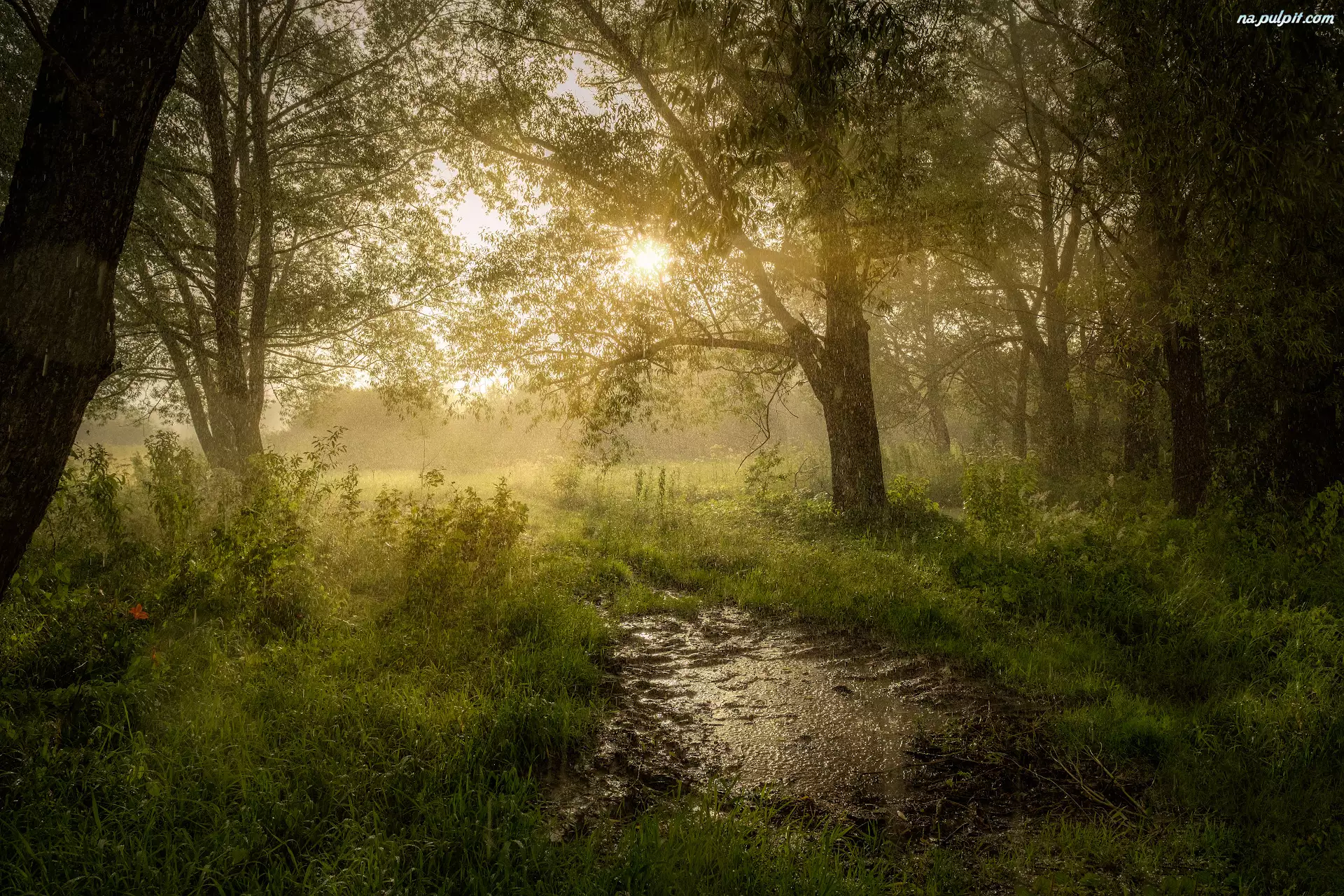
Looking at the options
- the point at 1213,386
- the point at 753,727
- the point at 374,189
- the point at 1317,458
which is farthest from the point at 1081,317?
the point at 374,189

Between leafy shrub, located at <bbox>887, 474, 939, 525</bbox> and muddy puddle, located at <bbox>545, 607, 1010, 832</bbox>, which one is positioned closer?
muddy puddle, located at <bbox>545, 607, 1010, 832</bbox>

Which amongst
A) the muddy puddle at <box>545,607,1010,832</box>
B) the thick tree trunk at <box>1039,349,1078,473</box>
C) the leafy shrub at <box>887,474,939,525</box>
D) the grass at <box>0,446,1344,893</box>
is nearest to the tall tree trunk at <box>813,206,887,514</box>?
the leafy shrub at <box>887,474,939,525</box>

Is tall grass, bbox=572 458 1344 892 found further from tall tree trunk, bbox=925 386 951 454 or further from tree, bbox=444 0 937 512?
tall tree trunk, bbox=925 386 951 454

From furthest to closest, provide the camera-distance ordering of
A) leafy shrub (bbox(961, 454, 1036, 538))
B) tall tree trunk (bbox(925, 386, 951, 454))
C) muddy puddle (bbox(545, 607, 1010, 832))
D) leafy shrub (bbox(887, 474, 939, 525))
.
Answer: tall tree trunk (bbox(925, 386, 951, 454))
leafy shrub (bbox(887, 474, 939, 525))
leafy shrub (bbox(961, 454, 1036, 538))
muddy puddle (bbox(545, 607, 1010, 832))

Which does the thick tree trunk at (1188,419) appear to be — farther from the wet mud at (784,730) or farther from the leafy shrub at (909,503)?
the wet mud at (784,730)

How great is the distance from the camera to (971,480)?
8.86m

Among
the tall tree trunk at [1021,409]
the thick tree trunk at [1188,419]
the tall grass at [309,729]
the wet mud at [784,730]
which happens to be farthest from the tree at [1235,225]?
the tall tree trunk at [1021,409]

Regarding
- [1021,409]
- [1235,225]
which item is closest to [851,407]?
[1235,225]

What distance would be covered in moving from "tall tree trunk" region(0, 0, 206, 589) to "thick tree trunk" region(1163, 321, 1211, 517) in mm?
11802

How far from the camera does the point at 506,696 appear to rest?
441cm

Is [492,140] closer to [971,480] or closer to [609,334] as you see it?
[609,334]

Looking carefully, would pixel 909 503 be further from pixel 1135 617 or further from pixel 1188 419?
pixel 1135 617

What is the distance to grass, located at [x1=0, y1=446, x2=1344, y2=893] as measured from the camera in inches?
119

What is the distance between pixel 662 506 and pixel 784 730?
26.0ft
